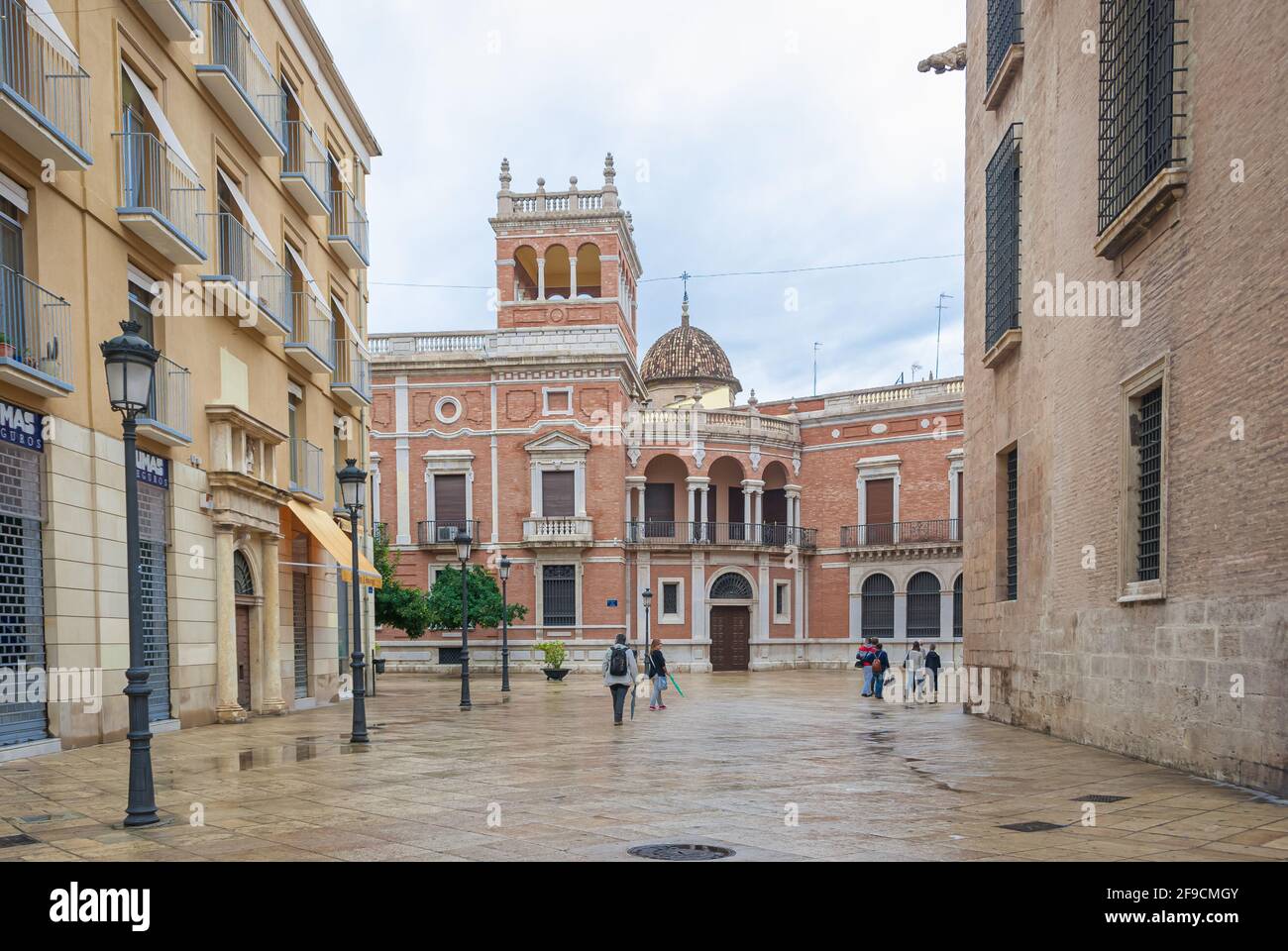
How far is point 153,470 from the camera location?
15.1 m

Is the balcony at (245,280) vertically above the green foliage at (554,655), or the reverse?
the balcony at (245,280)

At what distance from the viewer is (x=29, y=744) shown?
11828mm

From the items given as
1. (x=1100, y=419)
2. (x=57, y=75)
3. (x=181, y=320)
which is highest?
(x=57, y=75)

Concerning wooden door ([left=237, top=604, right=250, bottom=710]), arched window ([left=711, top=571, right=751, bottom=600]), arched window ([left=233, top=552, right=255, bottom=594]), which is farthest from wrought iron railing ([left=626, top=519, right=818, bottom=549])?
arched window ([left=233, top=552, right=255, bottom=594])

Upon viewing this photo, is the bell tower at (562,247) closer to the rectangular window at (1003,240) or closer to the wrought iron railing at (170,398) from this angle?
the rectangular window at (1003,240)

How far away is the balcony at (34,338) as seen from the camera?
37.6ft

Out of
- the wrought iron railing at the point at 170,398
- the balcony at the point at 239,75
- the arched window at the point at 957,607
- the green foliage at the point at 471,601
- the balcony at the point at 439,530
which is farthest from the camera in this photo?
the arched window at the point at 957,607

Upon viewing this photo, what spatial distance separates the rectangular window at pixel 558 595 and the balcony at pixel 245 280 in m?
23.7

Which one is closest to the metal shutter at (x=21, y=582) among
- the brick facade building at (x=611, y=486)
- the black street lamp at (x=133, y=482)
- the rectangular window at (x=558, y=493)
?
the black street lamp at (x=133, y=482)

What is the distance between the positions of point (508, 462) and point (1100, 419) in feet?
104

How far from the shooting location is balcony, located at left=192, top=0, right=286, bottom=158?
1689 cm

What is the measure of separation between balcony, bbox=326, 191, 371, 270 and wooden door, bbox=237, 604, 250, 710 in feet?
29.3

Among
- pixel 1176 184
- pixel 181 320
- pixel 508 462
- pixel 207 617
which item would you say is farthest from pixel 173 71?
pixel 508 462
